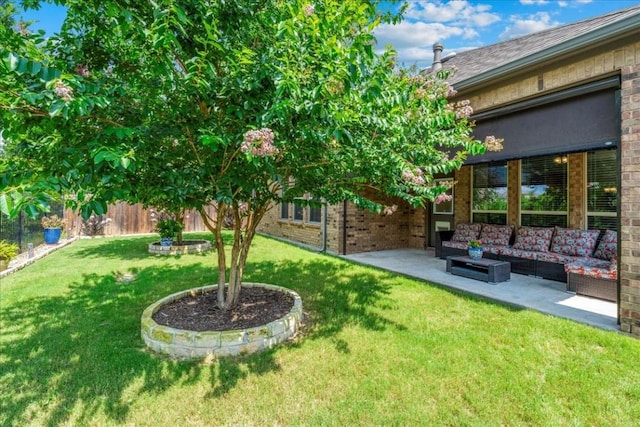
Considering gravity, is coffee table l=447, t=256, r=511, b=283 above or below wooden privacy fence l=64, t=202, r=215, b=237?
below

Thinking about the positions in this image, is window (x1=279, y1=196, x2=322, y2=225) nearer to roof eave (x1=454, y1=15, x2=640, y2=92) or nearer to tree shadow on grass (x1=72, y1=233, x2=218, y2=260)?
tree shadow on grass (x1=72, y1=233, x2=218, y2=260)

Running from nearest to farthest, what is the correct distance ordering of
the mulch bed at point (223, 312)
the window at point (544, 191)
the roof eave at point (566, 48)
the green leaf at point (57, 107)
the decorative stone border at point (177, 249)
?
the green leaf at point (57, 107), the roof eave at point (566, 48), the mulch bed at point (223, 312), the window at point (544, 191), the decorative stone border at point (177, 249)

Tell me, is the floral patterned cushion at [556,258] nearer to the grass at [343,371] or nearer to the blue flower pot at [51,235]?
the grass at [343,371]

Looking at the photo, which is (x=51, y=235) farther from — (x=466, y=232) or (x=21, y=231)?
(x=466, y=232)

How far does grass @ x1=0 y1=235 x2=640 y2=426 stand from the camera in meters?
2.47

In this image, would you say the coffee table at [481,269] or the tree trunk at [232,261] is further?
the coffee table at [481,269]

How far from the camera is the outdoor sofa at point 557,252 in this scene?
16.5 ft

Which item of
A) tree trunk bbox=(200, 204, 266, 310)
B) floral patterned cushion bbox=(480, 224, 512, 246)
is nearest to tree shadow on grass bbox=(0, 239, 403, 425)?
tree trunk bbox=(200, 204, 266, 310)

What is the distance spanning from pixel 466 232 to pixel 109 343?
7.77 m

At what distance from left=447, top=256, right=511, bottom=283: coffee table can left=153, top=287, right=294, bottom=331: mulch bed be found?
3741 mm

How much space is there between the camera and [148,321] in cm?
366

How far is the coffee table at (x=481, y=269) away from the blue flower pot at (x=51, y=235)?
12.1 metres

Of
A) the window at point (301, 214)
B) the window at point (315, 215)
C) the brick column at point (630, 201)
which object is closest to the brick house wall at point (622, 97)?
the brick column at point (630, 201)

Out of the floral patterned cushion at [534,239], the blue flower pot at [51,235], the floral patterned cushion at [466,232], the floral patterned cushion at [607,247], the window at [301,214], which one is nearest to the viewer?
the floral patterned cushion at [607,247]
